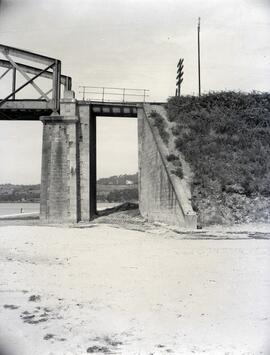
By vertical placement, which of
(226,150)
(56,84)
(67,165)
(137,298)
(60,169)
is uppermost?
(56,84)

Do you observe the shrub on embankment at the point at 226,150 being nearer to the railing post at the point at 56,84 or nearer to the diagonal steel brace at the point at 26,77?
the railing post at the point at 56,84

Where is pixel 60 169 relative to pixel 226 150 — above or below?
below

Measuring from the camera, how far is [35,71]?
29.1 m

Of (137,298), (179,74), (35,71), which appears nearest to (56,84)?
(35,71)

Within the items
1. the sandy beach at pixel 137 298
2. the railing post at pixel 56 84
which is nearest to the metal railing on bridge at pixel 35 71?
the railing post at pixel 56 84

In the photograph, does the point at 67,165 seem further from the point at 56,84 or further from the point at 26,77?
the point at 26,77

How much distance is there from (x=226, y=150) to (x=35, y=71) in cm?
1360

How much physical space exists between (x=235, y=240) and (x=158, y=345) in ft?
31.4

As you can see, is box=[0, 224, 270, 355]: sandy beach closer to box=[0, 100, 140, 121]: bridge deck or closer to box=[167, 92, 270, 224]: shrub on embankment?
box=[167, 92, 270, 224]: shrub on embankment

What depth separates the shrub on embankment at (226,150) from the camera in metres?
20.0

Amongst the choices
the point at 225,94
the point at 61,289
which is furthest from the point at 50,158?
the point at 61,289

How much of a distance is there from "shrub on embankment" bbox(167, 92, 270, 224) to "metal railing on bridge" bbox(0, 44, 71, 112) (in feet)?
23.6

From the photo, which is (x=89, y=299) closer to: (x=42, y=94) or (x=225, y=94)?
(x=42, y=94)

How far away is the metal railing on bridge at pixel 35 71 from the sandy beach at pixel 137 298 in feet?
47.3
